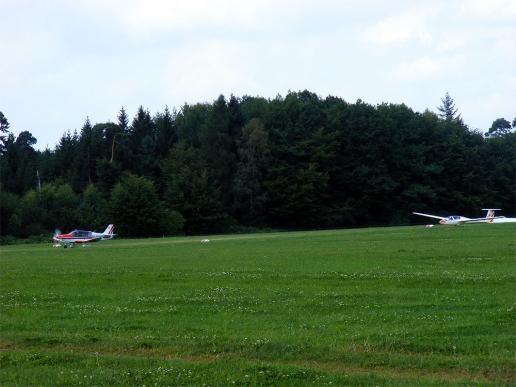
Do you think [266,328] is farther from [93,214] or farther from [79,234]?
[93,214]

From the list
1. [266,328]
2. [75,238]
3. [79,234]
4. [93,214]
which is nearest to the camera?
[266,328]

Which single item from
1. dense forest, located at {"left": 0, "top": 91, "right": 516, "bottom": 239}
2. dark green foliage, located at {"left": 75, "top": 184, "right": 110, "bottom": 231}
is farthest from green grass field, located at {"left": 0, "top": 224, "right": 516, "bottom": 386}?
dense forest, located at {"left": 0, "top": 91, "right": 516, "bottom": 239}

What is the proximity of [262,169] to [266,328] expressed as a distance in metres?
88.0

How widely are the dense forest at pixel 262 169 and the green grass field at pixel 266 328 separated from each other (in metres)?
66.1

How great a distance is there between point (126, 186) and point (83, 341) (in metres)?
75.9

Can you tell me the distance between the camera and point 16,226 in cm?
7694

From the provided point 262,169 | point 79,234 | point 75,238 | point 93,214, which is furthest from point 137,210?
point 75,238

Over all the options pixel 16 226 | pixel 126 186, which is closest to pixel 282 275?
pixel 16 226

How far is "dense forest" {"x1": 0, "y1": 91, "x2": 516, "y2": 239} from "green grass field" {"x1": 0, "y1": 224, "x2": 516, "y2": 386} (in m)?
66.1

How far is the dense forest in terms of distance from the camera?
8950 centimetres

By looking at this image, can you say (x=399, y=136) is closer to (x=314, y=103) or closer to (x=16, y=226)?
(x=314, y=103)

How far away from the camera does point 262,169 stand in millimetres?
100875

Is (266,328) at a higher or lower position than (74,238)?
lower

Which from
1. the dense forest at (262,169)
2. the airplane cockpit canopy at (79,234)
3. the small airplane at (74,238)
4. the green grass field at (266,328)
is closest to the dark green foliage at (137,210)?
the dense forest at (262,169)
